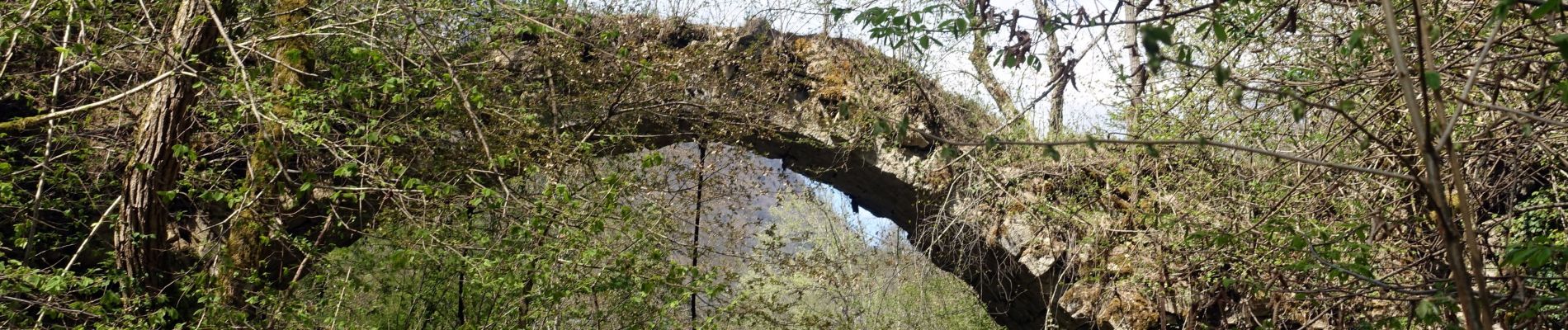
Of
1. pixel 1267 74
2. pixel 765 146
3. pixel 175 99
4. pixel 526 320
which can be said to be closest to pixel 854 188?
pixel 765 146

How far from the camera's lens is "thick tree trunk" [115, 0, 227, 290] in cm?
330

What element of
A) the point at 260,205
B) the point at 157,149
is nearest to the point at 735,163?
the point at 260,205

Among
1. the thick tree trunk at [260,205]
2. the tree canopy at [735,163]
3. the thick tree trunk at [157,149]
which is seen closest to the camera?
the tree canopy at [735,163]

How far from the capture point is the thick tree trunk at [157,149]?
3299 millimetres

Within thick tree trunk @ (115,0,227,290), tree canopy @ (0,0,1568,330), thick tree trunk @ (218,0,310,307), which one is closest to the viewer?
tree canopy @ (0,0,1568,330)

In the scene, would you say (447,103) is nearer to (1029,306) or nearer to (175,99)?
(175,99)

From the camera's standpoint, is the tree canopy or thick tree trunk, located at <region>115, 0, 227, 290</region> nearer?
the tree canopy

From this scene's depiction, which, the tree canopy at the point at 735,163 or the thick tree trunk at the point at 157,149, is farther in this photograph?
the thick tree trunk at the point at 157,149

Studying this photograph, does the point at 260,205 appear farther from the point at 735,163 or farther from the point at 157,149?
the point at 735,163

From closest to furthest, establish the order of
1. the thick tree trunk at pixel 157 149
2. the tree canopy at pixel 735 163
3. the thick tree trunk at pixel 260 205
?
the tree canopy at pixel 735 163 → the thick tree trunk at pixel 157 149 → the thick tree trunk at pixel 260 205

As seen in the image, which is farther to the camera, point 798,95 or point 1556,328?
point 798,95

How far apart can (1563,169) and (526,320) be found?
13.9 ft

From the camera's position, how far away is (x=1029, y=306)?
6316 mm

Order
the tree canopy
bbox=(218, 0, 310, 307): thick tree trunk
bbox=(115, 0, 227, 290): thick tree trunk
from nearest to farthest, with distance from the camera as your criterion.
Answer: the tree canopy → bbox=(115, 0, 227, 290): thick tree trunk → bbox=(218, 0, 310, 307): thick tree trunk
